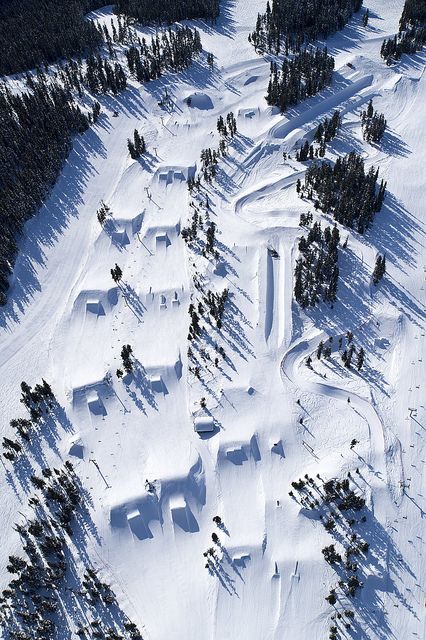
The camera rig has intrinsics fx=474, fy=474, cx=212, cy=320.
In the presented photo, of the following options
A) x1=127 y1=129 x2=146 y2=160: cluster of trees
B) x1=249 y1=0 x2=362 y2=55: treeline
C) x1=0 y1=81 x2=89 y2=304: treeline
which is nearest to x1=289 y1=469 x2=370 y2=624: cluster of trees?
x1=0 y1=81 x2=89 y2=304: treeline

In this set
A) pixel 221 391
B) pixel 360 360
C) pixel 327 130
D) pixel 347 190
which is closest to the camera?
pixel 221 391

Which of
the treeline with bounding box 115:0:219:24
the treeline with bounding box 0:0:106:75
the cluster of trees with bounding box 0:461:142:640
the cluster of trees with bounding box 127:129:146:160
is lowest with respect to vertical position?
the cluster of trees with bounding box 0:461:142:640

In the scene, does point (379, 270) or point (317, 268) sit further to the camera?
point (317, 268)

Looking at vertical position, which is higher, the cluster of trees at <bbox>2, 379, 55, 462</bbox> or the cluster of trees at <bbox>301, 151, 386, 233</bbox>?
the cluster of trees at <bbox>301, 151, 386, 233</bbox>

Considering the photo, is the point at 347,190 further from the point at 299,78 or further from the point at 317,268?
the point at 299,78

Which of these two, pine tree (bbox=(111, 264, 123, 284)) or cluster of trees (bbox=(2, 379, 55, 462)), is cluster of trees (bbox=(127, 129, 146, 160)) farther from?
cluster of trees (bbox=(2, 379, 55, 462))

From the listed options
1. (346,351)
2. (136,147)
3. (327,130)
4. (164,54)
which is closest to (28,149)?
(136,147)

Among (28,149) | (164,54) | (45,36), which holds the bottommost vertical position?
(28,149)
